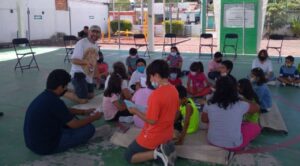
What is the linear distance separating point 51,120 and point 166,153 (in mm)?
1277

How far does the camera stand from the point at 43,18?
771 inches

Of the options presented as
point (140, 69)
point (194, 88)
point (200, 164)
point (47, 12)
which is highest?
point (47, 12)

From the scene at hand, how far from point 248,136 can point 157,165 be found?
117cm

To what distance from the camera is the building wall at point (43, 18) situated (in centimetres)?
1695

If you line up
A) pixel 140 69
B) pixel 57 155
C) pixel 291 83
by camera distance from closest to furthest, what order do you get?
1. pixel 57 155
2. pixel 140 69
3. pixel 291 83

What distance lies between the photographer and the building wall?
16952mm

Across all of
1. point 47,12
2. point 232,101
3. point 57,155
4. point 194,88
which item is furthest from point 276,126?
point 47,12

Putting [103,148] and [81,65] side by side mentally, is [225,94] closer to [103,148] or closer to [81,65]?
[103,148]

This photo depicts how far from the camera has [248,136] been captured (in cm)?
378

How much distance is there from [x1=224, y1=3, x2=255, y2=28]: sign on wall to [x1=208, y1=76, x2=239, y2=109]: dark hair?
32.8 feet

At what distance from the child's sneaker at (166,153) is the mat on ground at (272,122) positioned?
73.8 inches

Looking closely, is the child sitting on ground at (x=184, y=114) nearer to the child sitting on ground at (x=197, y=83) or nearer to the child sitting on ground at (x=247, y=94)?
the child sitting on ground at (x=247, y=94)

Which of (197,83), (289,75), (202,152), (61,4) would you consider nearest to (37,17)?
(61,4)

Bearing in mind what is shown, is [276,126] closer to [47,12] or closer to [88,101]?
[88,101]
